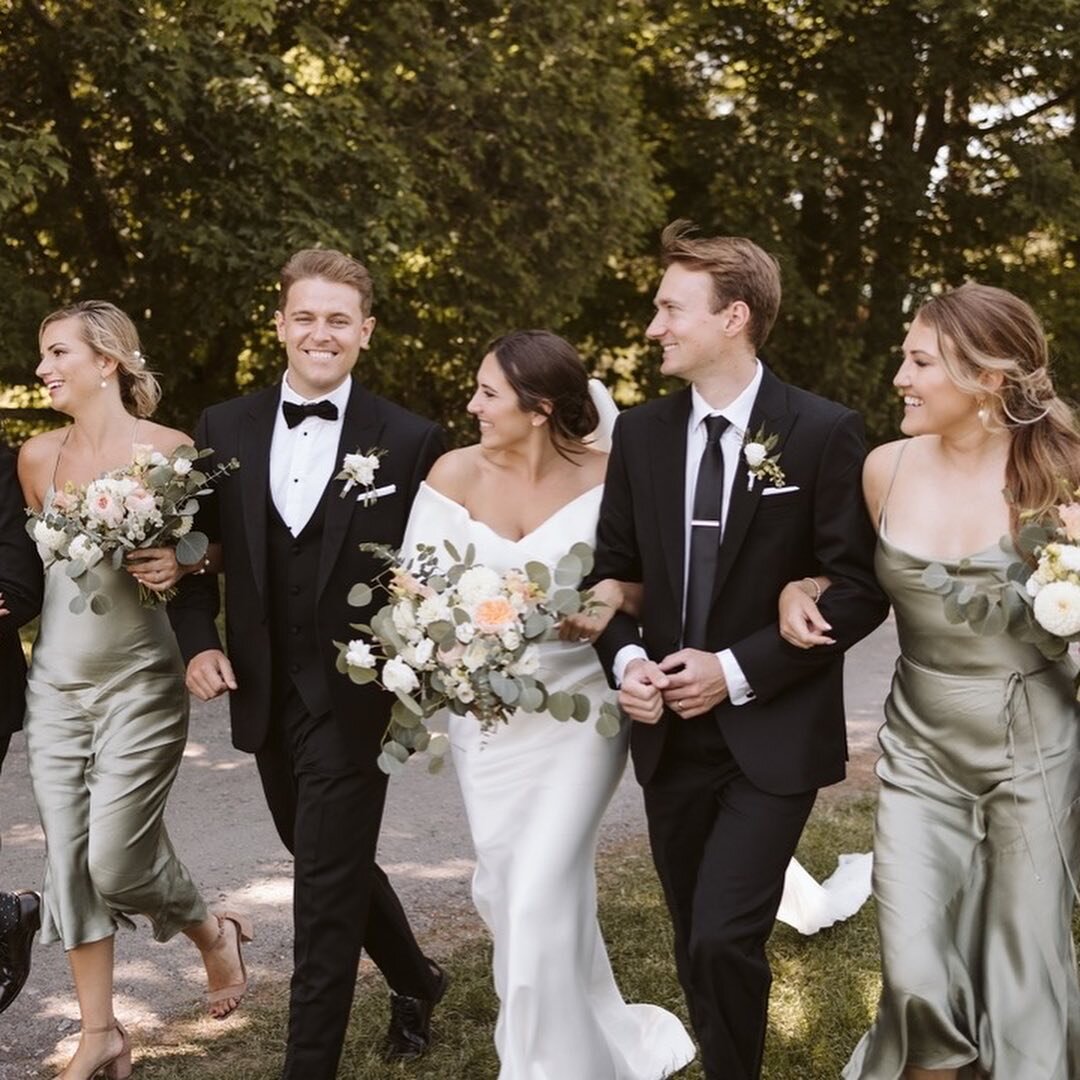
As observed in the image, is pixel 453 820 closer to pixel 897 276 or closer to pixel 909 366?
pixel 909 366

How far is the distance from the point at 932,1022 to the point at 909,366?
1.65 metres

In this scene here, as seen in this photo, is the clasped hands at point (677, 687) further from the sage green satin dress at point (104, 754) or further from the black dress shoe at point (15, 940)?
the black dress shoe at point (15, 940)

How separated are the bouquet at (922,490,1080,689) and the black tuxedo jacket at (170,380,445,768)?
161 cm

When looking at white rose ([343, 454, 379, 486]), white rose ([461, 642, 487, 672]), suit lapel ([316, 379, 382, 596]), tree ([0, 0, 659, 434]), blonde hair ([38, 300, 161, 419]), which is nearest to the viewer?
white rose ([461, 642, 487, 672])

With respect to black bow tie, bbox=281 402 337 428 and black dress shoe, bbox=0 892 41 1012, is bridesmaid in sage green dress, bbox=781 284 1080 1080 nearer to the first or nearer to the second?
black bow tie, bbox=281 402 337 428

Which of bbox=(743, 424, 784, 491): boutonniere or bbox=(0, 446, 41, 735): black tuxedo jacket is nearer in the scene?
bbox=(743, 424, 784, 491): boutonniere

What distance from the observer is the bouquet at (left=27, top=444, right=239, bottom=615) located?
4.28m

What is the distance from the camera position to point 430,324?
16.8m

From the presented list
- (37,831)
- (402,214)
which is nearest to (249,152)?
(402,214)

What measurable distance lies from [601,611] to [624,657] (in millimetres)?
156

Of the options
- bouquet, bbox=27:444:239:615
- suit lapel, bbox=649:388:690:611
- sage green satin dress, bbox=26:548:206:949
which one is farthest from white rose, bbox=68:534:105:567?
suit lapel, bbox=649:388:690:611

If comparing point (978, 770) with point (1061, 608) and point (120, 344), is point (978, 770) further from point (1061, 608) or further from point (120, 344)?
point (120, 344)

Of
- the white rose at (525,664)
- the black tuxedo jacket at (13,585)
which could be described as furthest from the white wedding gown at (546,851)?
the black tuxedo jacket at (13,585)

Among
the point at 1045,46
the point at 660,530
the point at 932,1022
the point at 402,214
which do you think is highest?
the point at 1045,46
